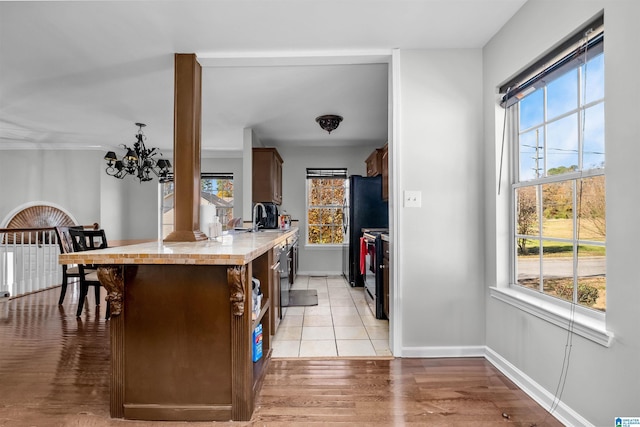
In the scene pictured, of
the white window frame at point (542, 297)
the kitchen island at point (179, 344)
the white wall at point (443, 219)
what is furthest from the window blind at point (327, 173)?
the kitchen island at point (179, 344)

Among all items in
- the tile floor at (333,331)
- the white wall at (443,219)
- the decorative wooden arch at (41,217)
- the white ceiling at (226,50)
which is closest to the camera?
the white ceiling at (226,50)

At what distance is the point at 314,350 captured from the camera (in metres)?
2.76

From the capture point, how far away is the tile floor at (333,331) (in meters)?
2.74

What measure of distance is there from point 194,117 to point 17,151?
6091mm

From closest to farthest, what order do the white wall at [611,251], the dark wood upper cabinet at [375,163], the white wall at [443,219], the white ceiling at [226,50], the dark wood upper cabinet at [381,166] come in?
the white wall at [611,251] → the white ceiling at [226,50] → the white wall at [443,219] → the dark wood upper cabinet at [381,166] → the dark wood upper cabinet at [375,163]

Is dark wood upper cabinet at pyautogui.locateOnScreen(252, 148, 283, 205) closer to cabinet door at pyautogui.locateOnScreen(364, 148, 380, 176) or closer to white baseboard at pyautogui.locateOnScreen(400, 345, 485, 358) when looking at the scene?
cabinet door at pyautogui.locateOnScreen(364, 148, 380, 176)

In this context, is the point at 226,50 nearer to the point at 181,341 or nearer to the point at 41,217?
the point at 181,341

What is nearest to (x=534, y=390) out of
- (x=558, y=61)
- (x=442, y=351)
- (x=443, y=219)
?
(x=442, y=351)

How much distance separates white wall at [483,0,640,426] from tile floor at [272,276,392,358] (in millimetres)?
1089

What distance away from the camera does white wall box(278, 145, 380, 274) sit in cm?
639

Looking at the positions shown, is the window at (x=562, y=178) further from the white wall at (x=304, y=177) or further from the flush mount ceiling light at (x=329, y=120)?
the white wall at (x=304, y=177)

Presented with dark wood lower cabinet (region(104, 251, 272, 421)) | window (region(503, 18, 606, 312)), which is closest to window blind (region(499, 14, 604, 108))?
window (region(503, 18, 606, 312))

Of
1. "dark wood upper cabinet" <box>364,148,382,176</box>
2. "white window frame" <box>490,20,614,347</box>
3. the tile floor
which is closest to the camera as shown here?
"white window frame" <box>490,20,614,347</box>

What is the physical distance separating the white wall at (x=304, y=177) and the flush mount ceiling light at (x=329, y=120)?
166cm
